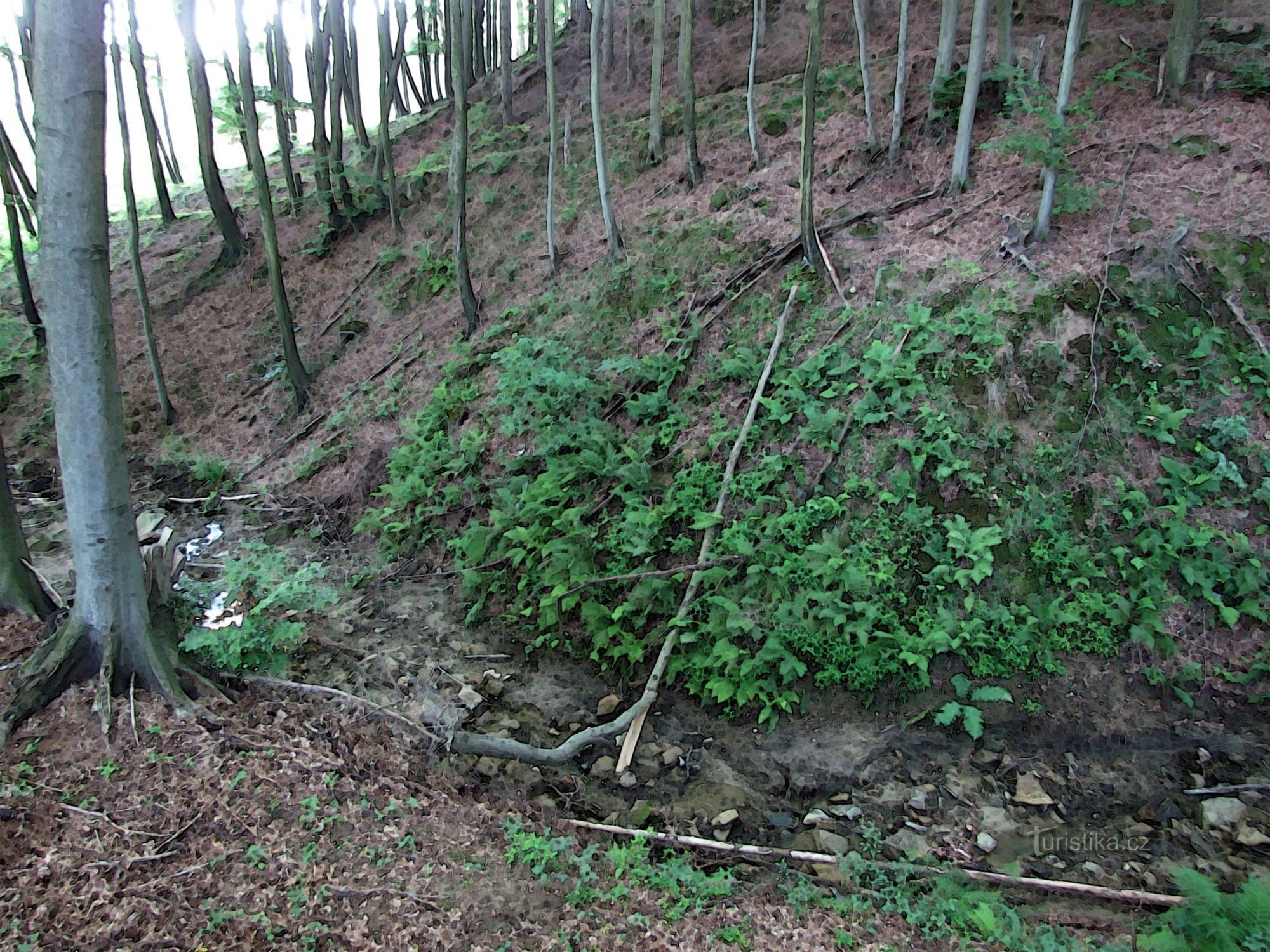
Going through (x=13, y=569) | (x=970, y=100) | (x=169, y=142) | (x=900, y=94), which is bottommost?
(x=13, y=569)

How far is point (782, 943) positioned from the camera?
4.00 m

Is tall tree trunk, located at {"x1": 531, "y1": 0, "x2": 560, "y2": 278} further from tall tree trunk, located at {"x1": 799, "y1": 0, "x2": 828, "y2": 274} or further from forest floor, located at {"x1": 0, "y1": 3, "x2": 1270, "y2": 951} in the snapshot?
tall tree trunk, located at {"x1": 799, "y1": 0, "x2": 828, "y2": 274}

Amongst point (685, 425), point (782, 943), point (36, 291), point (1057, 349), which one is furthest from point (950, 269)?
point (36, 291)

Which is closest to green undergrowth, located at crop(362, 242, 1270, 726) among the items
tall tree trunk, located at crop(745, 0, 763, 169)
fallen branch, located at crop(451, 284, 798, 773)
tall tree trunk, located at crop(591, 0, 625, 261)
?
fallen branch, located at crop(451, 284, 798, 773)

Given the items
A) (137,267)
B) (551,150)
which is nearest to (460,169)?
(551,150)

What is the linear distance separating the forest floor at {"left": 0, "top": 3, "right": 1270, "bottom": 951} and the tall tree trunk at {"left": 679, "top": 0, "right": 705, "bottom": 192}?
0.35m

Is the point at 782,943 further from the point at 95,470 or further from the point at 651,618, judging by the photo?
the point at 95,470

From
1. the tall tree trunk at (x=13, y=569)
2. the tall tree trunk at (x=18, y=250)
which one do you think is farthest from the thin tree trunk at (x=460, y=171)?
the tall tree trunk at (x=18, y=250)

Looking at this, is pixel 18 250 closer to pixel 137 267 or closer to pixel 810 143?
pixel 137 267

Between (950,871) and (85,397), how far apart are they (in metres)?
6.39

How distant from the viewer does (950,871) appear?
472 centimetres

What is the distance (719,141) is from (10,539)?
1169cm

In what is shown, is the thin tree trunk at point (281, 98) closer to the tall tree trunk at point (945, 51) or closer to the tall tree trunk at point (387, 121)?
the tall tree trunk at point (387, 121)

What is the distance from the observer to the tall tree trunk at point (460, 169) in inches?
460
